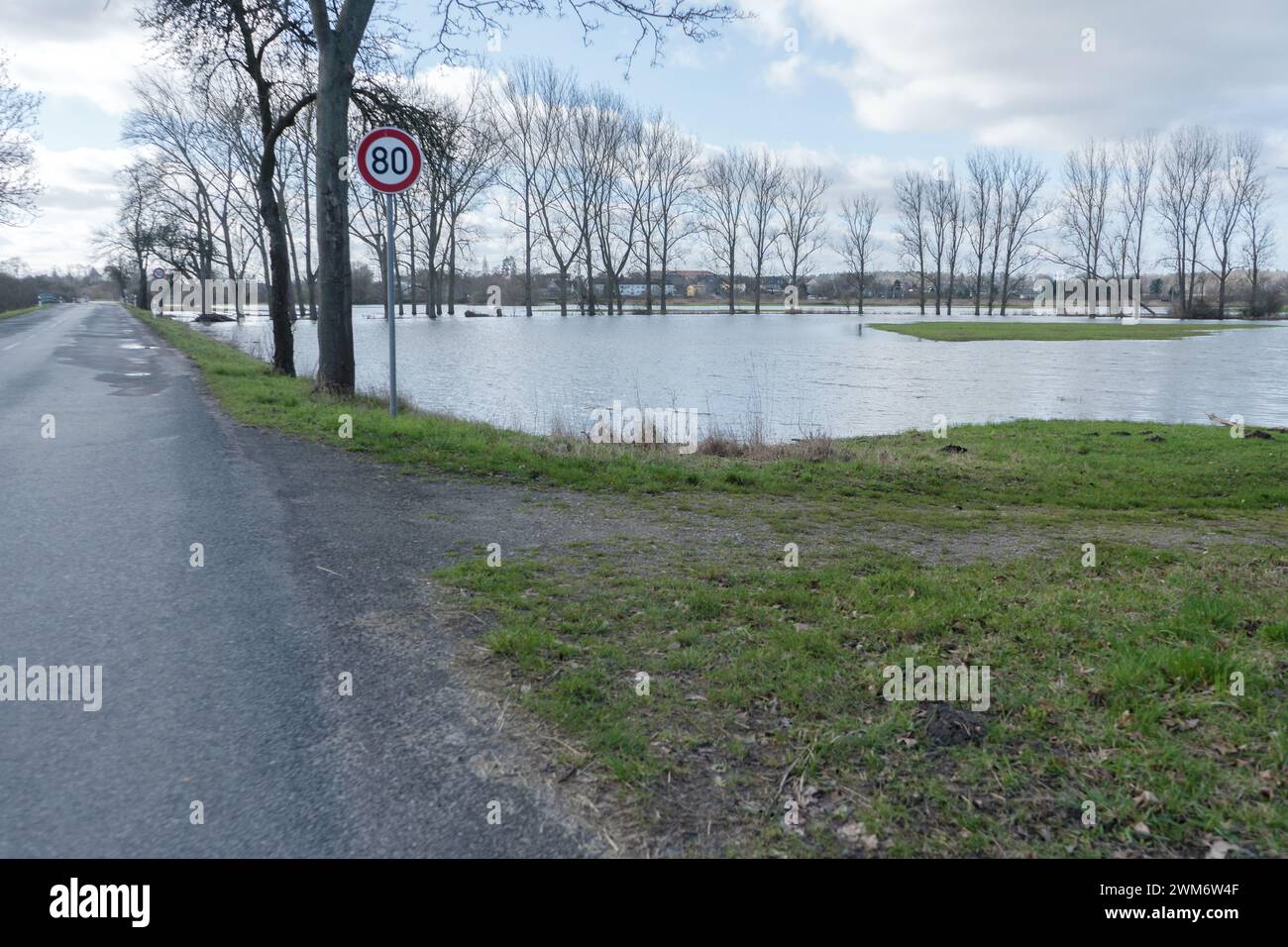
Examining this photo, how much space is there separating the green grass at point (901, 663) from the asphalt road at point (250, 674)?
40 cm

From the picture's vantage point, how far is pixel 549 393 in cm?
2023

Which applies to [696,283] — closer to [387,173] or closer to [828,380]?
[828,380]

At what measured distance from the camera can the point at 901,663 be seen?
4.17 metres

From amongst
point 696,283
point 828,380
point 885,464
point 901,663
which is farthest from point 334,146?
point 696,283

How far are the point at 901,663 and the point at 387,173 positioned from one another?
8.41m

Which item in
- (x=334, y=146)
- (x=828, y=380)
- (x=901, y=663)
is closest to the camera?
(x=901, y=663)

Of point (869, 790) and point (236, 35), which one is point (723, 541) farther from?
point (236, 35)

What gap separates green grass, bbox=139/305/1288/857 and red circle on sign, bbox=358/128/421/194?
180 inches

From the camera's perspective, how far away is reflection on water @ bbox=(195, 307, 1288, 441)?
687 inches

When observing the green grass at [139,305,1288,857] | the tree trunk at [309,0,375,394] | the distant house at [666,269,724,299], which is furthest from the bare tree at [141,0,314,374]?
the distant house at [666,269,724,299]

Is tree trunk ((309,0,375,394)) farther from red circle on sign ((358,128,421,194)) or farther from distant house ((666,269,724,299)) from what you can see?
distant house ((666,269,724,299))
